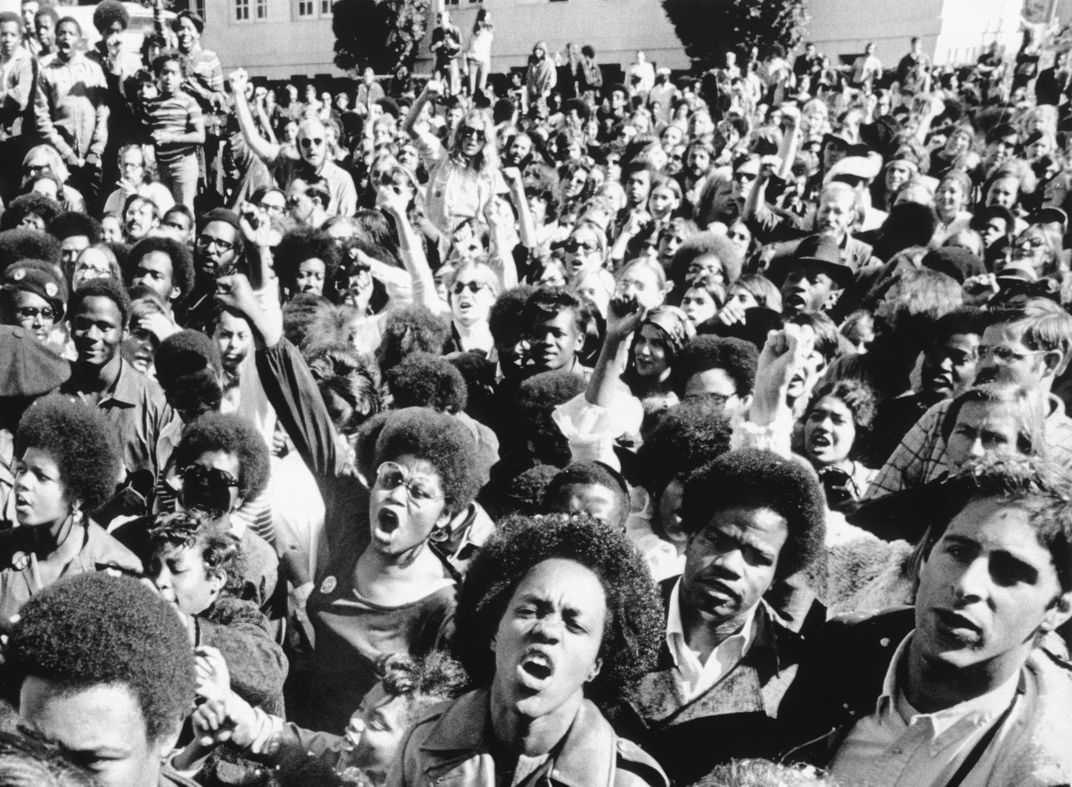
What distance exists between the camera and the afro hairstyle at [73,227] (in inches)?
235

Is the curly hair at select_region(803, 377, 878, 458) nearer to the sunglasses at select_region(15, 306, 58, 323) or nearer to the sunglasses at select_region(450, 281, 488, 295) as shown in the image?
the sunglasses at select_region(450, 281, 488, 295)

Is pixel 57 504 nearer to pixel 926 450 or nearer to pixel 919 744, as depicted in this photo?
pixel 919 744

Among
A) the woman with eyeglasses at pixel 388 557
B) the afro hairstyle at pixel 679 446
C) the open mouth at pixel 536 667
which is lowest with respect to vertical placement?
the woman with eyeglasses at pixel 388 557

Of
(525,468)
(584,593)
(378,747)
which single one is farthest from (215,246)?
(584,593)

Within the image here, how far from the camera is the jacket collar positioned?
192 centimetres

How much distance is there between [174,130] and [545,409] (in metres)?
4.96

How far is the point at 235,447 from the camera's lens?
3.44 metres

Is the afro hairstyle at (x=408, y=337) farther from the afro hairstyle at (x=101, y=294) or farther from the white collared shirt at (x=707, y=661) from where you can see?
the white collared shirt at (x=707, y=661)

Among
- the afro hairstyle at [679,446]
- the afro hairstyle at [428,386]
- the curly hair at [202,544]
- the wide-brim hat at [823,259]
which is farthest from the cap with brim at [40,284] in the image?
the wide-brim hat at [823,259]

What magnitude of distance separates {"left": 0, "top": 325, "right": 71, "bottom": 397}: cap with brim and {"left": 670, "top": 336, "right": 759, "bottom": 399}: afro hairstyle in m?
2.32

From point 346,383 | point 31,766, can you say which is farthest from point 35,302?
point 31,766

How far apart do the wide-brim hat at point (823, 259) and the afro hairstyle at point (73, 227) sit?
12.5 feet

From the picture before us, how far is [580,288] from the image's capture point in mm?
5512

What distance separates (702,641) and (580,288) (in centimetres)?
323
